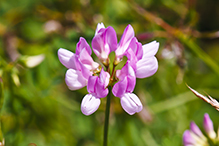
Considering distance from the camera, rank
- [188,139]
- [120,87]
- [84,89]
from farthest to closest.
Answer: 1. [84,89]
2. [188,139]
3. [120,87]

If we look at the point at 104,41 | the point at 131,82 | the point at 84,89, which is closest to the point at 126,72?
the point at 131,82

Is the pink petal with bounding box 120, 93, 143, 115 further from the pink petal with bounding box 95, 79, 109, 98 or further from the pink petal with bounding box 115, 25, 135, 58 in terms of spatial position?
the pink petal with bounding box 115, 25, 135, 58

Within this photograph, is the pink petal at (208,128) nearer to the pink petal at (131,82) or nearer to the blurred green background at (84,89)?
the pink petal at (131,82)

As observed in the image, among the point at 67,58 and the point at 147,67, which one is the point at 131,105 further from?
the point at 67,58

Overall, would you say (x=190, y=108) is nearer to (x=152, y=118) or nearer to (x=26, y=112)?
(x=152, y=118)

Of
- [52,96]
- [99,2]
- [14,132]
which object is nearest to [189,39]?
[99,2]

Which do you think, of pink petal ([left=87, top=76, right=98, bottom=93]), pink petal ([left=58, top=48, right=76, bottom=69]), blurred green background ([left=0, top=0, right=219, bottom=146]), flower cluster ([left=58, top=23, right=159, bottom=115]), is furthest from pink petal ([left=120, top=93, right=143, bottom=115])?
blurred green background ([left=0, top=0, right=219, bottom=146])

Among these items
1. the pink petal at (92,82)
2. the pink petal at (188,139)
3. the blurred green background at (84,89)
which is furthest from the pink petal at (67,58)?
the blurred green background at (84,89)

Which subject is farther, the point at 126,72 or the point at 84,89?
the point at 84,89
